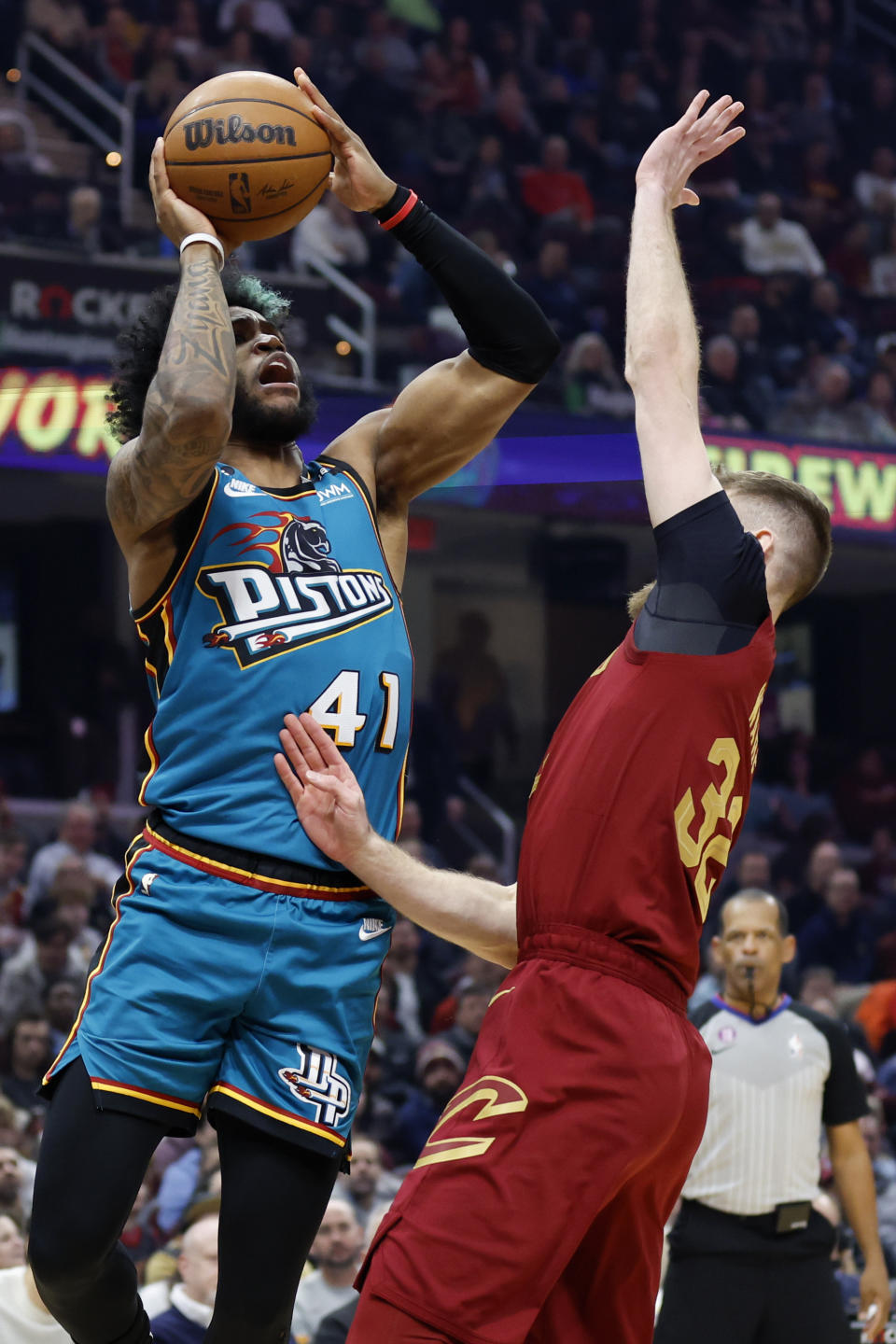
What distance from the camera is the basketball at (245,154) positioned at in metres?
3.43

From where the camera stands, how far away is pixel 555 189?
15.2 metres

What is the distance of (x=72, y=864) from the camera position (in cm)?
973

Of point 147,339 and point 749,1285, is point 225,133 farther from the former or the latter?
point 749,1285

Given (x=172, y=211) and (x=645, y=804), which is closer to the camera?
(x=645, y=804)

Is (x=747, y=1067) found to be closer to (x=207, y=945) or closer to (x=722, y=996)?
(x=722, y=996)

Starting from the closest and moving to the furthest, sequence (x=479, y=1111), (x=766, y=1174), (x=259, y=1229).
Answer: (x=479, y=1111) < (x=259, y=1229) < (x=766, y=1174)

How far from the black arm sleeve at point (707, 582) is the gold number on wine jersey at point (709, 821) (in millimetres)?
183

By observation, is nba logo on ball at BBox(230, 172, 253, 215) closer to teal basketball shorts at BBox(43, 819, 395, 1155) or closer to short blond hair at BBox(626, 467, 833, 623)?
short blond hair at BBox(626, 467, 833, 623)

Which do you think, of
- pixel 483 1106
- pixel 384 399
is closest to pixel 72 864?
pixel 384 399

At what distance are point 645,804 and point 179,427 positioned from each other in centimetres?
104

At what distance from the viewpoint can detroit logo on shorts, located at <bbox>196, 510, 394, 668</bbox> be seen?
10.7 ft

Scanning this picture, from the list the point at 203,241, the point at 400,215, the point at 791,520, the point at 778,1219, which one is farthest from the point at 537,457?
the point at 791,520

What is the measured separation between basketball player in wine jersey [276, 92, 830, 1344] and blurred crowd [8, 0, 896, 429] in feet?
28.2

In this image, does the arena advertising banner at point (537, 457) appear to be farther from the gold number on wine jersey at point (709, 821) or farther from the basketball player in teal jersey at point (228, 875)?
the gold number on wine jersey at point (709, 821)
